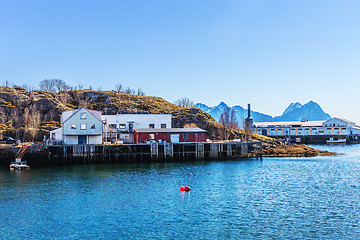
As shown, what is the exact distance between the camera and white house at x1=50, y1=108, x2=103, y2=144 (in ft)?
243

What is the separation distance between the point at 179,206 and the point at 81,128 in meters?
47.3

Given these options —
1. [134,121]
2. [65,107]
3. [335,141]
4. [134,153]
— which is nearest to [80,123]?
[134,153]

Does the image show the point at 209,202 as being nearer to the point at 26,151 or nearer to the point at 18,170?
the point at 18,170

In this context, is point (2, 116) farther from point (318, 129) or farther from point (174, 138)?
point (318, 129)

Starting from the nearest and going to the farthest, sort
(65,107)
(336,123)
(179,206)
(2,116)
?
(179,206), (2,116), (65,107), (336,123)

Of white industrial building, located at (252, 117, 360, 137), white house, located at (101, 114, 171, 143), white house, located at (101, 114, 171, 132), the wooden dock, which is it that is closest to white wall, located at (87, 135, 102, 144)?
the wooden dock

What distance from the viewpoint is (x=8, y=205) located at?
34.1 metres

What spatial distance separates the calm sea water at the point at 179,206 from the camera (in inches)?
1038

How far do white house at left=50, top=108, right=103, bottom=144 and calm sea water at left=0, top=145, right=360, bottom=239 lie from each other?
66.3ft

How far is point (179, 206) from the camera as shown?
3397 cm

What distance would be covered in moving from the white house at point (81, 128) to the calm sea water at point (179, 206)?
20.2m

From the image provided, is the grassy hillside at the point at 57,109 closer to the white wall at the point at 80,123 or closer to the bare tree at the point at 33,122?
the bare tree at the point at 33,122

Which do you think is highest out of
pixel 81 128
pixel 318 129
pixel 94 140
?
pixel 318 129

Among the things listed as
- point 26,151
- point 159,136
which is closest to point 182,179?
point 159,136
